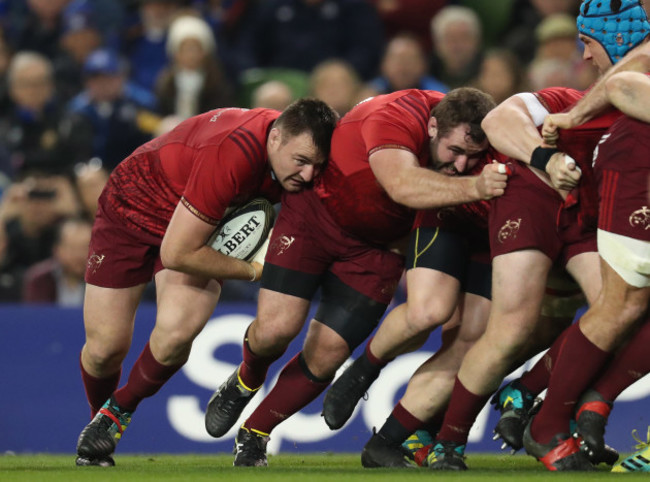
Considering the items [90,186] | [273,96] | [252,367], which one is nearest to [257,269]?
[252,367]

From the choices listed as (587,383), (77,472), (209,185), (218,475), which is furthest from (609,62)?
(77,472)

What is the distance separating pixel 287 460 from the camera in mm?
7012

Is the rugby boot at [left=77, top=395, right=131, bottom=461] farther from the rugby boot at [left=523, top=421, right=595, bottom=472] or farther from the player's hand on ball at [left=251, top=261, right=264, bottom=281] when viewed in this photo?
the rugby boot at [left=523, top=421, right=595, bottom=472]

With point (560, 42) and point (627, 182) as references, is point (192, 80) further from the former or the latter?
point (627, 182)

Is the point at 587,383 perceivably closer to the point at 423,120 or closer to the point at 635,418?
the point at 423,120

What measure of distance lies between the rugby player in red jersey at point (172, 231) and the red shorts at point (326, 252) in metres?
0.17

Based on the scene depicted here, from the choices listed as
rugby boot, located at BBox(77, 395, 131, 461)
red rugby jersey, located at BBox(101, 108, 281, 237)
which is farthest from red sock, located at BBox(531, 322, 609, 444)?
rugby boot, located at BBox(77, 395, 131, 461)

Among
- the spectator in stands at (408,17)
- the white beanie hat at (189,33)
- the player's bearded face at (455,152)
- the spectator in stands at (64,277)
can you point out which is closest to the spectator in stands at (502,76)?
the spectator in stands at (408,17)

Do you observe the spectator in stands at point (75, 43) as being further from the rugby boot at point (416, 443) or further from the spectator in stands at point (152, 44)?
the rugby boot at point (416, 443)

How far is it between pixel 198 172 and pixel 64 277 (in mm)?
3158

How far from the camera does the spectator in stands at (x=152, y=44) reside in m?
11.7

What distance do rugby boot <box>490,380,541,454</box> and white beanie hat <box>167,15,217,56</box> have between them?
18.2 ft

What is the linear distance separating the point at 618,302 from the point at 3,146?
23.7 ft

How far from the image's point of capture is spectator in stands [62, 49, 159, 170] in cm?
1081
